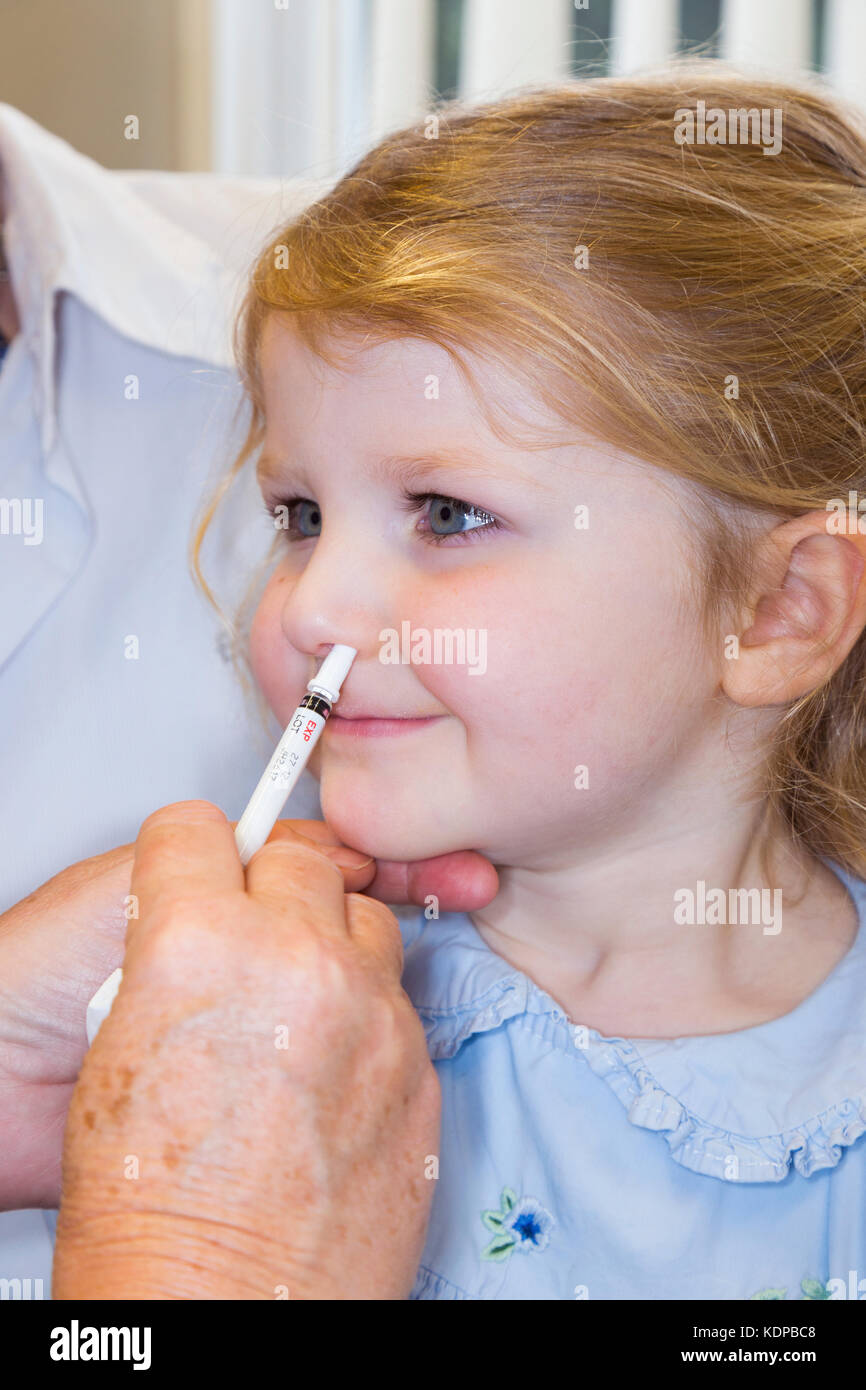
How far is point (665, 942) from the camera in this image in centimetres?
108

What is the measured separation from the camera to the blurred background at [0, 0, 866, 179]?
2.02 meters

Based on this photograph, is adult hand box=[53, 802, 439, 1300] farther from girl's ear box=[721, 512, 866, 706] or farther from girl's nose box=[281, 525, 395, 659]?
girl's ear box=[721, 512, 866, 706]

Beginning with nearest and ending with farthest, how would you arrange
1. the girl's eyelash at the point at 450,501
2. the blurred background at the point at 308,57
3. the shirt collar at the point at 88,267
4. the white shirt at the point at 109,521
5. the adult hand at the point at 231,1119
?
the adult hand at the point at 231,1119, the girl's eyelash at the point at 450,501, the white shirt at the point at 109,521, the shirt collar at the point at 88,267, the blurred background at the point at 308,57

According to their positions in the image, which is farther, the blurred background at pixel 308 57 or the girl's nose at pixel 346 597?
the blurred background at pixel 308 57

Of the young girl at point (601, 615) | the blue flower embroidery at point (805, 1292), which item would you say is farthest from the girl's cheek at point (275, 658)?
the blue flower embroidery at point (805, 1292)

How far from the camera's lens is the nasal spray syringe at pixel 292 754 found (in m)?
0.90

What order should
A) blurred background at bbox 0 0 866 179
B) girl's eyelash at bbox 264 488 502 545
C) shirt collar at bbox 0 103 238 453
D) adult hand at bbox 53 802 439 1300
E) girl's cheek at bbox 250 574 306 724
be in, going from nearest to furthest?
adult hand at bbox 53 802 439 1300 → girl's eyelash at bbox 264 488 502 545 → girl's cheek at bbox 250 574 306 724 → shirt collar at bbox 0 103 238 453 → blurred background at bbox 0 0 866 179

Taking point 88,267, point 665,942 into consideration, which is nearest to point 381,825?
point 665,942

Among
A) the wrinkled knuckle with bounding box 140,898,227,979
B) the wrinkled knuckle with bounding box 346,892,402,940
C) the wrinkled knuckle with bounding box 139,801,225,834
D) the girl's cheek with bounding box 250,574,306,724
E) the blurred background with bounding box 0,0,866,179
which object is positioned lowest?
the wrinkled knuckle with bounding box 140,898,227,979

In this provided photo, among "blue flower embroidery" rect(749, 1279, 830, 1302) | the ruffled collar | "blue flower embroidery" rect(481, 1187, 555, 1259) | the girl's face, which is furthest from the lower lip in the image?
"blue flower embroidery" rect(749, 1279, 830, 1302)

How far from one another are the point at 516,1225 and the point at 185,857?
0.42 meters

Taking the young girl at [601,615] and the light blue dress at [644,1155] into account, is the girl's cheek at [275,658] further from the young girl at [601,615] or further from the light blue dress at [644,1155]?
the light blue dress at [644,1155]

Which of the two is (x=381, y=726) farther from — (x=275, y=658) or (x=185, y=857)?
(x=185, y=857)
